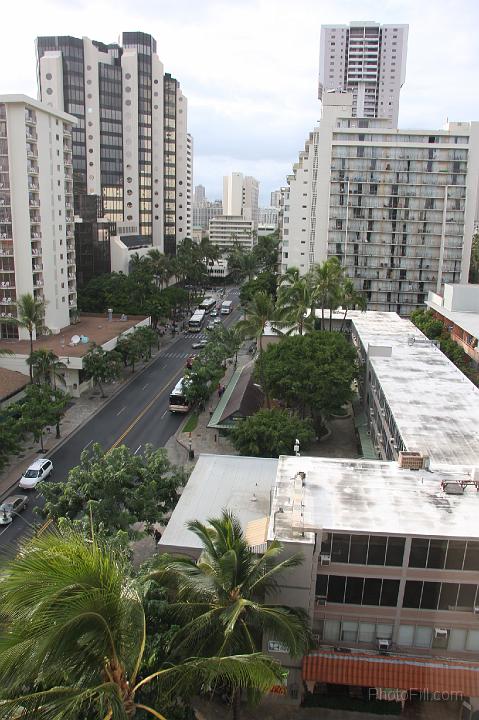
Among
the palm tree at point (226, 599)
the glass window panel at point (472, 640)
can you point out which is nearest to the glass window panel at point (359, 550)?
the palm tree at point (226, 599)

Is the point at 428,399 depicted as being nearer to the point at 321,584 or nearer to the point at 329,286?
the point at 321,584

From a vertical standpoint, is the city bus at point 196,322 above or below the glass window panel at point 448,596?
below

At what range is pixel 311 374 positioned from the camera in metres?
52.0

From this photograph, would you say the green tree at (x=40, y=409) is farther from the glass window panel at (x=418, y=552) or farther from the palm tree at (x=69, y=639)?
the palm tree at (x=69, y=639)

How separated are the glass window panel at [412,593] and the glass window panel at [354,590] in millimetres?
1742

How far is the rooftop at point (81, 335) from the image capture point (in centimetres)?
7238

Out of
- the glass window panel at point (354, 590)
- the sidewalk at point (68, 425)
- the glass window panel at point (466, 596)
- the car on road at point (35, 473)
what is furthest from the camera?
the sidewalk at point (68, 425)

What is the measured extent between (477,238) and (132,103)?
291 ft

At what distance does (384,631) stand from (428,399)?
22432 millimetres

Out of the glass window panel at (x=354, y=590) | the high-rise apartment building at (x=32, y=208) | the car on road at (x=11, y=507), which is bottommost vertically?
the car on road at (x=11, y=507)

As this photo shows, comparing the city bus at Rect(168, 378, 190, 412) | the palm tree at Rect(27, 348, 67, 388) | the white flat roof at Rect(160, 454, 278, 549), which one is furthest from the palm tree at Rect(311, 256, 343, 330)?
the white flat roof at Rect(160, 454, 278, 549)

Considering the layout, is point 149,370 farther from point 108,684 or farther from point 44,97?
point 44,97

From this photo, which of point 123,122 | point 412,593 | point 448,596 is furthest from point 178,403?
point 123,122

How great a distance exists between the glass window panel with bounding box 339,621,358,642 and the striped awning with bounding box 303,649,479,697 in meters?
0.69
